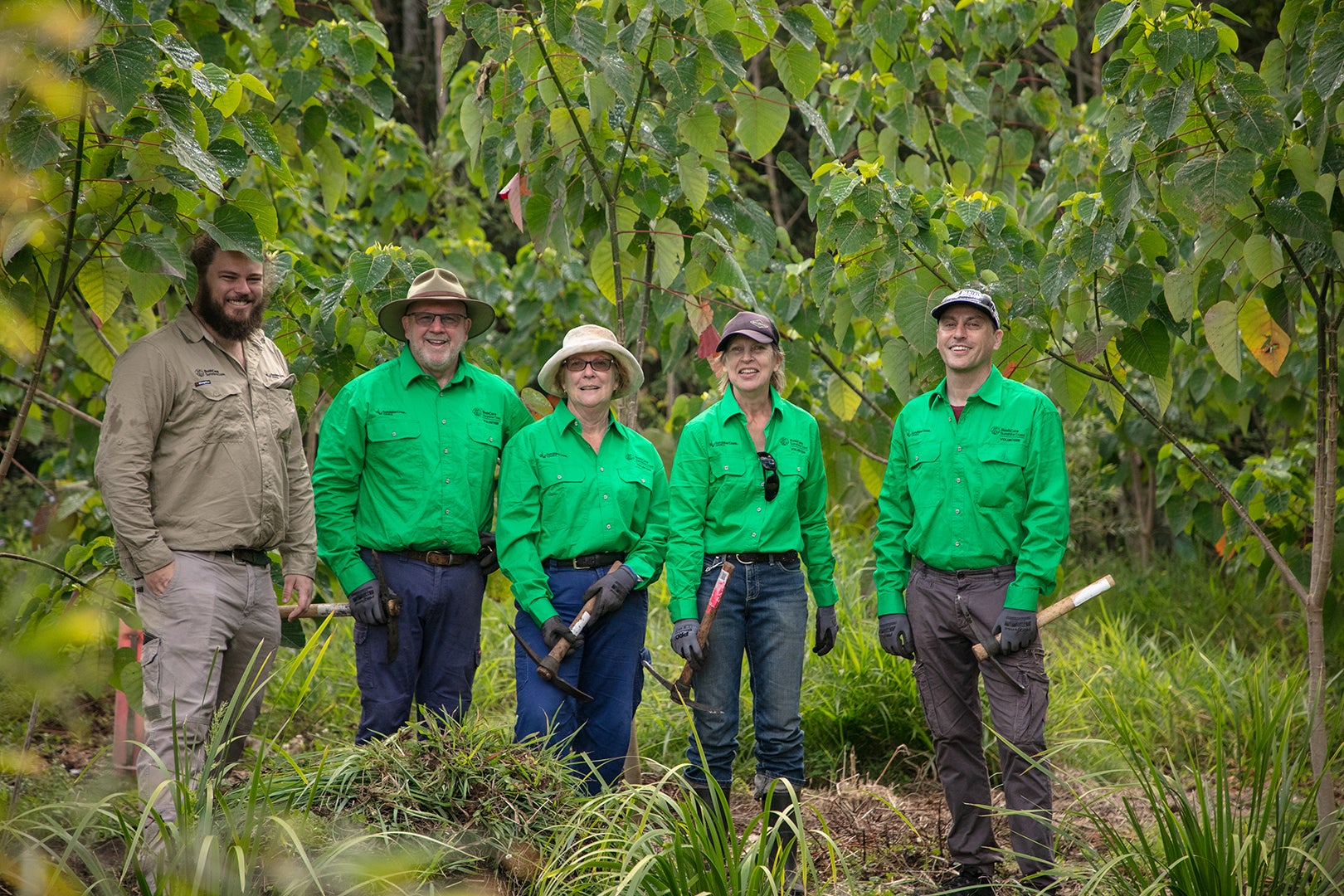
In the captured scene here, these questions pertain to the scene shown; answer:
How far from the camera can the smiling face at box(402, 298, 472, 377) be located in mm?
3809

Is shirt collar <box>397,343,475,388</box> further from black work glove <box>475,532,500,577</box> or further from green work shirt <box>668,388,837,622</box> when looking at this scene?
green work shirt <box>668,388,837,622</box>

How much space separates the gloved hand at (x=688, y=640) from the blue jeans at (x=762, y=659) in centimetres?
10

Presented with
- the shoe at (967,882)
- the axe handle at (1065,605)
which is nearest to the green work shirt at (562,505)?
the axe handle at (1065,605)

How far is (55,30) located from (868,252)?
315 centimetres

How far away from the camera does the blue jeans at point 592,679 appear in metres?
3.61

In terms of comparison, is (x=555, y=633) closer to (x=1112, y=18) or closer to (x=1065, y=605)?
(x=1065, y=605)

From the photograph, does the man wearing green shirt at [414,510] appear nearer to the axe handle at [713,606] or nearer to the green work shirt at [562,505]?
the green work shirt at [562,505]

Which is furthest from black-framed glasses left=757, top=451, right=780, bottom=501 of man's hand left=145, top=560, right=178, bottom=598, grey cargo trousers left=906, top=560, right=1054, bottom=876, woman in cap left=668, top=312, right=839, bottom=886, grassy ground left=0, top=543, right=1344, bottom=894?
man's hand left=145, top=560, right=178, bottom=598

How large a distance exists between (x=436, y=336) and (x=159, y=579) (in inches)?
45.6

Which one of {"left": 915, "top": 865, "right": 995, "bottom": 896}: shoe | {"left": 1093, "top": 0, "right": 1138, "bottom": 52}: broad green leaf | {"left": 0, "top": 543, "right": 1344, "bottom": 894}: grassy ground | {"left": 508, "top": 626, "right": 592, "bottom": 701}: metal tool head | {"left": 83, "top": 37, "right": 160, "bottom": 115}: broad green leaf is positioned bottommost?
{"left": 915, "top": 865, "right": 995, "bottom": 896}: shoe

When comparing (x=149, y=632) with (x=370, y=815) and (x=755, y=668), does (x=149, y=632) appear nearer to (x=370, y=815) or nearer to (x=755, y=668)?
(x=370, y=815)

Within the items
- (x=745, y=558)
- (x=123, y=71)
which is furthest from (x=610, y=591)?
(x=123, y=71)

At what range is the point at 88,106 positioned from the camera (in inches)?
103

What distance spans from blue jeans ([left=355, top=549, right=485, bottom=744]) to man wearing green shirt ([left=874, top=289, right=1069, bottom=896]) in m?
1.36
